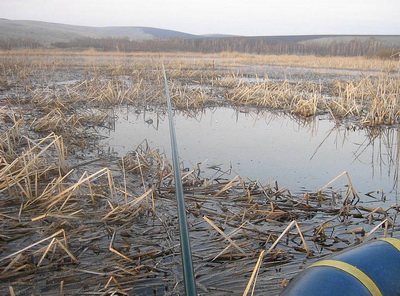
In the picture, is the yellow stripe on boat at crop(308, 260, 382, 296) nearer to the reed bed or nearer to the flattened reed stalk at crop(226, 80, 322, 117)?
the reed bed

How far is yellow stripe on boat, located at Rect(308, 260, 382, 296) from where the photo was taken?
123cm

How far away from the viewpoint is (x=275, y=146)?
16.2 ft

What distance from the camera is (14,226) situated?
2287mm

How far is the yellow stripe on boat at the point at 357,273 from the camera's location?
4.04 ft

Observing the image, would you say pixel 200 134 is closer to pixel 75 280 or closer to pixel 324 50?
pixel 75 280

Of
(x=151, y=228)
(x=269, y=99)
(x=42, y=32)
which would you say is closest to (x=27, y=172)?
(x=151, y=228)

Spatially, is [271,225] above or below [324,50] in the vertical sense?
below

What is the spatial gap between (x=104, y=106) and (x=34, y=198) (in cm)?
489

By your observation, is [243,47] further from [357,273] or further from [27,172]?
[357,273]

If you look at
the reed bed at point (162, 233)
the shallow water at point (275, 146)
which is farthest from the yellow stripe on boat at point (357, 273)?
the shallow water at point (275, 146)

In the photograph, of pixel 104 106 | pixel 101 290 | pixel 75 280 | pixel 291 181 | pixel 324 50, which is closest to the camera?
pixel 101 290

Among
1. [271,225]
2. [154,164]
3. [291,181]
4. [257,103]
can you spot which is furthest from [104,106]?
[271,225]

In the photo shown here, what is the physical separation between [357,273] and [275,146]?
12.3 ft

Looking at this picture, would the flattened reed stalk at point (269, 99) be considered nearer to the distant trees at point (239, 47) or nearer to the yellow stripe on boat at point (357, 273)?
the yellow stripe on boat at point (357, 273)
